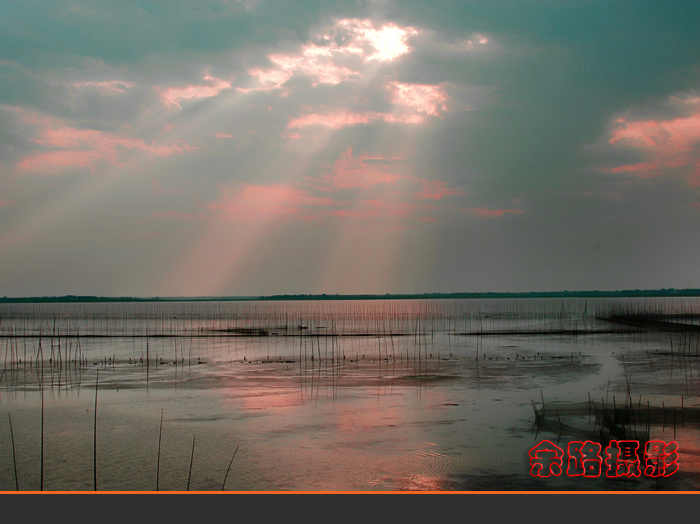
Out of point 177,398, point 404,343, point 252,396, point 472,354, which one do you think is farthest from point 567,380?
point 404,343

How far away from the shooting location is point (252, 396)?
12.3m

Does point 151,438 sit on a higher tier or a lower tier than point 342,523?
lower

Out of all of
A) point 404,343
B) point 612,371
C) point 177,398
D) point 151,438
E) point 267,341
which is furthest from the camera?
point 267,341

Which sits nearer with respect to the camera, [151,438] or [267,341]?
[151,438]

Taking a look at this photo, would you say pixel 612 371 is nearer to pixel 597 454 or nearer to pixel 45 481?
pixel 597 454

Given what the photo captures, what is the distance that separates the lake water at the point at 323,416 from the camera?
7.13 meters

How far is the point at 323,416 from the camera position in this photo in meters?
10.2

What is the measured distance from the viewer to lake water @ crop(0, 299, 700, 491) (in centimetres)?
713

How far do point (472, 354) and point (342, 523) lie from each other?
16.5m

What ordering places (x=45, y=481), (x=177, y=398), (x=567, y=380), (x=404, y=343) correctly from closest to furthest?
1. (x=45, y=481)
2. (x=177, y=398)
3. (x=567, y=380)
4. (x=404, y=343)

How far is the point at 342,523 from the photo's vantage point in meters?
4.34

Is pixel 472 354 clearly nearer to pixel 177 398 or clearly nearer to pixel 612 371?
pixel 612 371

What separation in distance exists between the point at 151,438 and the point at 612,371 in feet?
41.5

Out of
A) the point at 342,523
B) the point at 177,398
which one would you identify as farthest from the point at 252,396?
the point at 342,523
